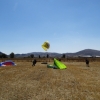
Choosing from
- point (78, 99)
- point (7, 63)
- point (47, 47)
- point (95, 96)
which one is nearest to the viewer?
point (78, 99)

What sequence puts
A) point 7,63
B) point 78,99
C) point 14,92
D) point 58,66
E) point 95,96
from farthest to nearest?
point 7,63 < point 58,66 < point 14,92 < point 95,96 < point 78,99

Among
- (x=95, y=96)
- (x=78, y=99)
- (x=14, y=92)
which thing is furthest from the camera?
(x=14, y=92)

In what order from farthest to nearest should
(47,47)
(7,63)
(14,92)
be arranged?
1. (47,47)
2. (7,63)
3. (14,92)

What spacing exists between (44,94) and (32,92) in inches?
48.0

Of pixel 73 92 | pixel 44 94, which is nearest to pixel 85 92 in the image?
pixel 73 92

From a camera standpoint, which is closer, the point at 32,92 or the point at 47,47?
the point at 32,92

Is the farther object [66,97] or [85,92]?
[85,92]

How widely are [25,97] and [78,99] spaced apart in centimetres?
399

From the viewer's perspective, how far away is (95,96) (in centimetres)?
1480

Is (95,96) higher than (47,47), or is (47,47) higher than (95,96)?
(47,47)

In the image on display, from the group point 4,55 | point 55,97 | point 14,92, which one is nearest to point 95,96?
point 55,97

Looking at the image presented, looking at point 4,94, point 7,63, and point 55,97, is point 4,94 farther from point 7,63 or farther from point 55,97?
point 7,63

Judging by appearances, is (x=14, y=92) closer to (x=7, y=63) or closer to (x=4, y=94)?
(x=4, y=94)

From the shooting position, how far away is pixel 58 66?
137 feet
